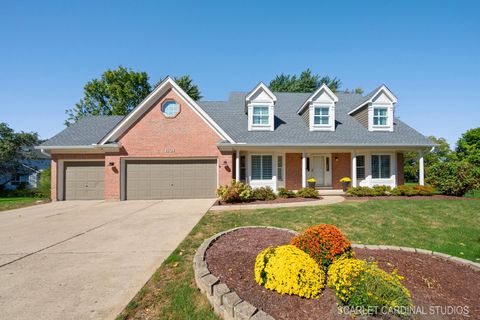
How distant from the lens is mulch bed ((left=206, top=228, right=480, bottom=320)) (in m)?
2.68

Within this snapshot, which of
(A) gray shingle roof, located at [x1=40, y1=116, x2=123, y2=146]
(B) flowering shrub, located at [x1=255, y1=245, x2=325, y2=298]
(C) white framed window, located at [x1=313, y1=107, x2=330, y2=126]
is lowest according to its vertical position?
(B) flowering shrub, located at [x1=255, y1=245, x2=325, y2=298]

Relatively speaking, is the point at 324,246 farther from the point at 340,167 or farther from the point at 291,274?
the point at 340,167

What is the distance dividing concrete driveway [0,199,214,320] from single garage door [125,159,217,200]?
463 cm

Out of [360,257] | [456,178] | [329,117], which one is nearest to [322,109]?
[329,117]

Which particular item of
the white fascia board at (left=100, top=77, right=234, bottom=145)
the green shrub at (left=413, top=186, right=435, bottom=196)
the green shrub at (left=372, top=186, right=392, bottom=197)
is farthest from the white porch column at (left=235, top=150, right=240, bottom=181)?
the green shrub at (left=413, top=186, right=435, bottom=196)

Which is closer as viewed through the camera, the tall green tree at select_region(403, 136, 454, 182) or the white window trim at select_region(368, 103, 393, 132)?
the white window trim at select_region(368, 103, 393, 132)

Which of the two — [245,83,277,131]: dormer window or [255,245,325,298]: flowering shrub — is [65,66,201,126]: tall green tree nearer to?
[245,83,277,131]: dormer window

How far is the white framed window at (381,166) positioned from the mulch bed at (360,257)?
12.2 metres

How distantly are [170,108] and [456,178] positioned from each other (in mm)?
16996

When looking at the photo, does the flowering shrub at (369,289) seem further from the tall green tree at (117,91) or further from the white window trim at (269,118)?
the tall green tree at (117,91)

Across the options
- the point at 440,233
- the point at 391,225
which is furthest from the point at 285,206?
the point at 440,233

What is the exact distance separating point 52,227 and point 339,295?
8.89m

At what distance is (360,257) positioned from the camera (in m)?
4.08

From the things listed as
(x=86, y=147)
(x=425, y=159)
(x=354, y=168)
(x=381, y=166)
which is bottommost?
(x=354, y=168)
